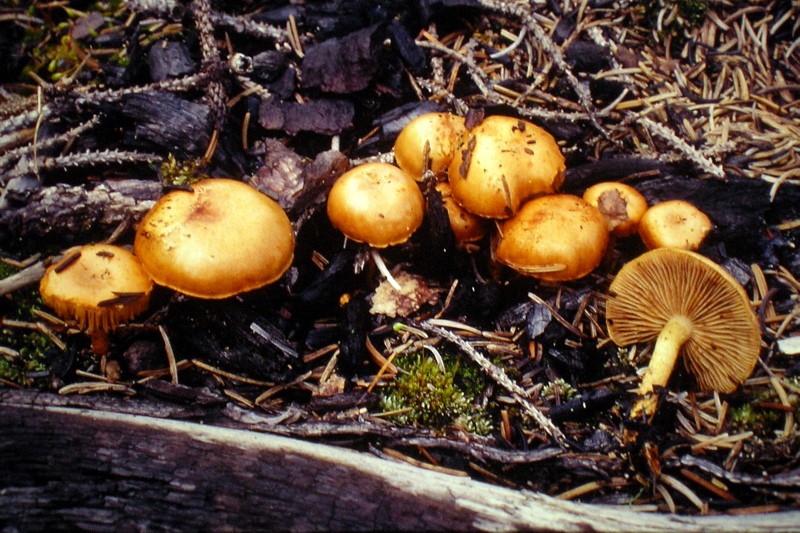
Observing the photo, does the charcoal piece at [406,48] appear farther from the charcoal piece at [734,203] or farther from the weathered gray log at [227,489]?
the weathered gray log at [227,489]

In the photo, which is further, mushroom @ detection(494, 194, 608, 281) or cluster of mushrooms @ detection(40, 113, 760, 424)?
mushroom @ detection(494, 194, 608, 281)

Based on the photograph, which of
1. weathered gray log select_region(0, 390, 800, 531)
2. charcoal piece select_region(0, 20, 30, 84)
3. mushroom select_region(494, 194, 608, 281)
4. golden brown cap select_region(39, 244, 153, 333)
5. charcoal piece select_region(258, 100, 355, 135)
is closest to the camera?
weathered gray log select_region(0, 390, 800, 531)

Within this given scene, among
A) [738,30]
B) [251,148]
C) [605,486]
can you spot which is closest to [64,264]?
[251,148]

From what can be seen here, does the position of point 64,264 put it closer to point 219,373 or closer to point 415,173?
point 219,373

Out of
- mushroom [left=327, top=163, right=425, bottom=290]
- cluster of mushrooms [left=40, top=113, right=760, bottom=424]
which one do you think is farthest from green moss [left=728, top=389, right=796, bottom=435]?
mushroom [left=327, top=163, right=425, bottom=290]

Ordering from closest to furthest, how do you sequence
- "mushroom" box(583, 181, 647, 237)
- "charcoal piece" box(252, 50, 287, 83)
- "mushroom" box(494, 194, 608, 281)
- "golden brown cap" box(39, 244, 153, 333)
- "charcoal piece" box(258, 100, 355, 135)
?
"golden brown cap" box(39, 244, 153, 333) < "mushroom" box(494, 194, 608, 281) < "mushroom" box(583, 181, 647, 237) < "charcoal piece" box(258, 100, 355, 135) < "charcoal piece" box(252, 50, 287, 83)

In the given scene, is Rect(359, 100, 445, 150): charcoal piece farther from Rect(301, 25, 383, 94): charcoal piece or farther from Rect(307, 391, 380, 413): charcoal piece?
Rect(307, 391, 380, 413): charcoal piece

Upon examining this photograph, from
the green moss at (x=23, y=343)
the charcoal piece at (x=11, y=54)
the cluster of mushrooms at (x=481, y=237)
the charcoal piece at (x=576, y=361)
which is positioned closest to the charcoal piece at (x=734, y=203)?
the cluster of mushrooms at (x=481, y=237)

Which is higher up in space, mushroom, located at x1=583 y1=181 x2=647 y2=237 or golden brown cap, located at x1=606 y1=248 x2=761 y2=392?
mushroom, located at x1=583 y1=181 x2=647 y2=237
